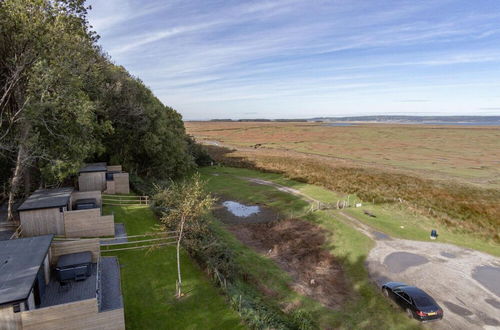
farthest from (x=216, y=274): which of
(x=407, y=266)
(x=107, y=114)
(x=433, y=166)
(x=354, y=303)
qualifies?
(x=433, y=166)

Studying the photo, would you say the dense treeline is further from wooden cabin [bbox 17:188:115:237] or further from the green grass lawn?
the green grass lawn

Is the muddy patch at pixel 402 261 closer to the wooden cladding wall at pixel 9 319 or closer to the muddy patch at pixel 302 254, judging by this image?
the muddy patch at pixel 302 254

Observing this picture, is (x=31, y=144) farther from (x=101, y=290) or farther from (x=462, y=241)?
(x=462, y=241)

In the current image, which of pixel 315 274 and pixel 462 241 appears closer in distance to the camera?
pixel 315 274

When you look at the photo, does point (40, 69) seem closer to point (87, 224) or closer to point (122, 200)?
point (87, 224)

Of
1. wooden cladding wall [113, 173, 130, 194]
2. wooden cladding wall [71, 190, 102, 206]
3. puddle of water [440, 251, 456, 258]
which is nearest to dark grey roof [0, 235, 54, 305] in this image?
wooden cladding wall [71, 190, 102, 206]
